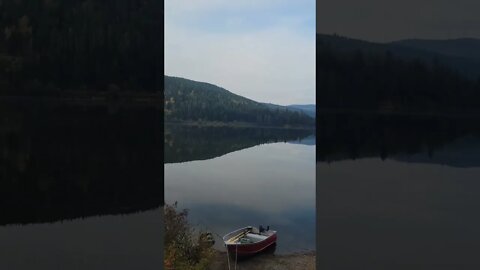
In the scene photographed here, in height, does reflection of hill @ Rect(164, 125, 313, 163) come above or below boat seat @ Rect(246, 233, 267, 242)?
above

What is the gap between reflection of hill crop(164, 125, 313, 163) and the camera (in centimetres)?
712

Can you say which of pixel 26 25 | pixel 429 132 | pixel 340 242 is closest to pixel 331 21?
pixel 429 132

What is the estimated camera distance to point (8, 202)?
2.51m

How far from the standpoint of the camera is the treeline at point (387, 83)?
9.13ft

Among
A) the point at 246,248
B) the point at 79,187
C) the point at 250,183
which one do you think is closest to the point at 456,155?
the point at 79,187

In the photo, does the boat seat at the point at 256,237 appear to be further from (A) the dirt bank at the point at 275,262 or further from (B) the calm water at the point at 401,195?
(B) the calm water at the point at 401,195

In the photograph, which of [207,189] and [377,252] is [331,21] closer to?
[377,252]

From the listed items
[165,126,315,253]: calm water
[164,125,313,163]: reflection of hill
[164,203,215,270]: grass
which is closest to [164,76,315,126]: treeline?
[164,125,313,163]: reflection of hill

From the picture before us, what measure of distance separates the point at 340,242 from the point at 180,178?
4876 millimetres

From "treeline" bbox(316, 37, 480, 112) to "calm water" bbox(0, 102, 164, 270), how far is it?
3.96 ft

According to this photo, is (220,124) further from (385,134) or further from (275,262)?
(385,134)

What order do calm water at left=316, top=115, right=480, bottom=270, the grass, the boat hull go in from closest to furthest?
1. calm water at left=316, top=115, right=480, bottom=270
2. the grass
3. the boat hull

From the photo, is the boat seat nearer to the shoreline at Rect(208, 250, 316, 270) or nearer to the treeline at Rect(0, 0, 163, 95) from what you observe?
the shoreline at Rect(208, 250, 316, 270)

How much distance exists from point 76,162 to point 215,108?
7.74 metres
